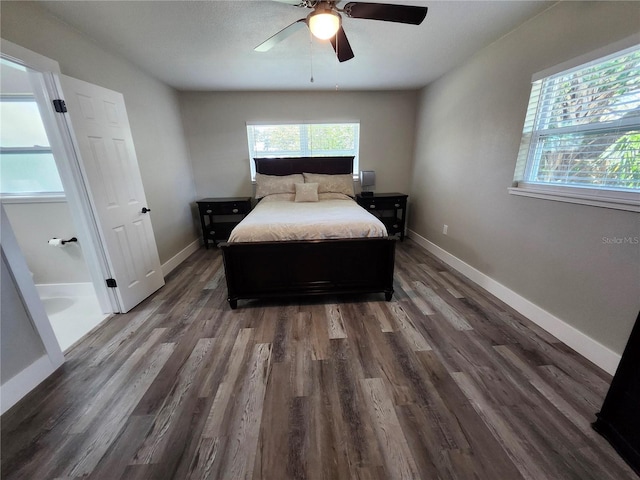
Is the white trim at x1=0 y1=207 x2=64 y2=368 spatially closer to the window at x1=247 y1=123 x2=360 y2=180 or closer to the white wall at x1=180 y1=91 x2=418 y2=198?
the white wall at x1=180 y1=91 x2=418 y2=198

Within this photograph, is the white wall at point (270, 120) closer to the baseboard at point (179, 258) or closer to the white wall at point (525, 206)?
the white wall at point (525, 206)

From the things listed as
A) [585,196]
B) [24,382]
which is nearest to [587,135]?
[585,196]

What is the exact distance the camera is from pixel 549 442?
116 centimetres

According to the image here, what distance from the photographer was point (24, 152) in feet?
7.39

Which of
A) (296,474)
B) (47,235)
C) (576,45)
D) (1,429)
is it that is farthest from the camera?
(47,235)

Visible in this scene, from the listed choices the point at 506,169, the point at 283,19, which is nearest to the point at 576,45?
the point at 506,169

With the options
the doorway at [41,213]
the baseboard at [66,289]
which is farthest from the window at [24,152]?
the baseboard at [66,289]

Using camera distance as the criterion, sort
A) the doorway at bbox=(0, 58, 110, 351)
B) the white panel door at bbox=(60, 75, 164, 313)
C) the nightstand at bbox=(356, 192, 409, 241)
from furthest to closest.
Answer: the nightstand at bbox=(356, 192, 409, 241)
the doorway at bbox=(0, 58, 110, 351)
the white panel door at bbox=(60, 75, 164, 313)

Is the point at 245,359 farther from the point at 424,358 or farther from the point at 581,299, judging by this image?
the point at 581,299

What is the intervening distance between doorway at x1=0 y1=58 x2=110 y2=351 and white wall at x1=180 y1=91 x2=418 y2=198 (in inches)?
74.1

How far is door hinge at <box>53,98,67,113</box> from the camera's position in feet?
5.76

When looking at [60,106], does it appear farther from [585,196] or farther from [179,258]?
[585,196]

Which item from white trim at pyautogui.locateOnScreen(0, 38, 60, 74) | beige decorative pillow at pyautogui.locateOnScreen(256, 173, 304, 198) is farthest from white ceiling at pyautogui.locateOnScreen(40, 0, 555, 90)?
beige decorative pillow at pyautogui.locateOnScreen(256, 173, 304, 198)

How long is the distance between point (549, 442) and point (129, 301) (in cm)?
315
